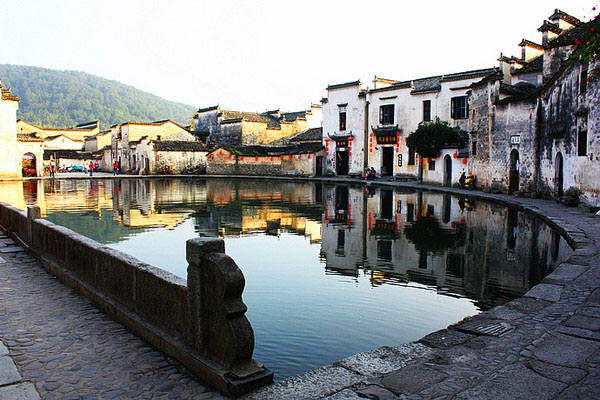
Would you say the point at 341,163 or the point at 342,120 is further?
the point at 341,163

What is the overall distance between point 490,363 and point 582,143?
13.5 meters

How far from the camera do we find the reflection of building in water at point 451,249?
7336 millimetres

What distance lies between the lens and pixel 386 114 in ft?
120

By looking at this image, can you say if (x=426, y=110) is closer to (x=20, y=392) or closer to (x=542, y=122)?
(x=542, y=122)

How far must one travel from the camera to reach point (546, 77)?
19781 millimetres

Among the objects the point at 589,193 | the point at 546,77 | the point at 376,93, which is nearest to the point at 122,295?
the point at 589,193

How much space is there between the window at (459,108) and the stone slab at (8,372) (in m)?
30.8

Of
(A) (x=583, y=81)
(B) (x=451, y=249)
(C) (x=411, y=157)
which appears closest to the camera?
(B) (x=451, y=249)

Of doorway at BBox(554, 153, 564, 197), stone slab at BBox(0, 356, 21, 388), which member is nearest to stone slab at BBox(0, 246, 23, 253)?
stone slab at BBox(0, 356, 21, 388)

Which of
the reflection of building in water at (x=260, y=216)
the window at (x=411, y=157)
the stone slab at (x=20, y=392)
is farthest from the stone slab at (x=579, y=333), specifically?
the window at (x=411, y=157)

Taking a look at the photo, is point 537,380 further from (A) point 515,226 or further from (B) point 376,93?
(B) point 376,93

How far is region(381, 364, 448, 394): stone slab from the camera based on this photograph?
11.0 feet

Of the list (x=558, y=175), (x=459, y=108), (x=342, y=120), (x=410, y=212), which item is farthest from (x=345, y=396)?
(x=342, y=120)

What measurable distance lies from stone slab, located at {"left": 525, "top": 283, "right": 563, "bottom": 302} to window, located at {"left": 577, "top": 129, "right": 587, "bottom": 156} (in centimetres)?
1044
